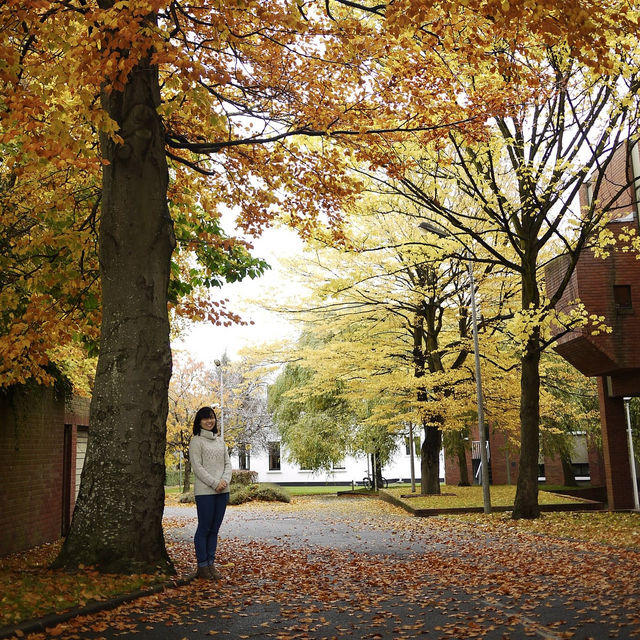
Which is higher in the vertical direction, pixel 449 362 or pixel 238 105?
pixel 238 105

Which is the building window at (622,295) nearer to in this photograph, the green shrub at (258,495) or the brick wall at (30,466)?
the brick wall at (30,466)

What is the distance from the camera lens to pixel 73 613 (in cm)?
642

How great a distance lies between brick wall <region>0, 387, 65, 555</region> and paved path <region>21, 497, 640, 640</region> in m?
2.97

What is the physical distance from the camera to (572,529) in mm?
15312

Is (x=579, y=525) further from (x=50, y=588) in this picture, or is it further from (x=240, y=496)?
(x=240, y=496)

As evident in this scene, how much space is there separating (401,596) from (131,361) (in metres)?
4.04

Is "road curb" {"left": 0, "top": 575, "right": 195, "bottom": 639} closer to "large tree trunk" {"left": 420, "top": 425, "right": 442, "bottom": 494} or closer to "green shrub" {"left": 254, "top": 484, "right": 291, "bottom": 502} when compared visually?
"large tree trunk" {"left": 420, "top": 425, "right": 442, "bottom": 494}

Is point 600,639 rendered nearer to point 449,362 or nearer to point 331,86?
point 331,86

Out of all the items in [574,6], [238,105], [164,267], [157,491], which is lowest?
[157,491]

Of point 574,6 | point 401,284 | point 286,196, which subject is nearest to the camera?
point 574,6

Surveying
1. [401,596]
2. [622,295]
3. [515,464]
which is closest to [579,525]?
[622,295]

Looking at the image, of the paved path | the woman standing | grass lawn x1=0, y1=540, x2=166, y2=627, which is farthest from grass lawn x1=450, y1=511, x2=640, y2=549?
grass lawn x1=0, y1=540, x2=166, y2=627

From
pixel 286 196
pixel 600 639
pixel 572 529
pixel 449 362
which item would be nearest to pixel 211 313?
pixel 286 196

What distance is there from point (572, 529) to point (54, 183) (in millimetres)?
11938
